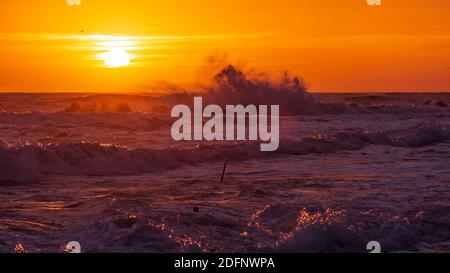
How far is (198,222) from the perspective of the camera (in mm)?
10414

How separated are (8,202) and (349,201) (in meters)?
6.28

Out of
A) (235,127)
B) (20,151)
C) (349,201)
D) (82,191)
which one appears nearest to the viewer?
(349,201)

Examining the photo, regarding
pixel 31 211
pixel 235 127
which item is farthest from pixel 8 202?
pixel 235 127

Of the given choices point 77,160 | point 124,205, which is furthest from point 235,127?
point 124,205

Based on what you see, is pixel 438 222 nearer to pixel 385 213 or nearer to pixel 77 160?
pixel 385 213

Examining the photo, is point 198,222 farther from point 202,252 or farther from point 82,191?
point 82,191

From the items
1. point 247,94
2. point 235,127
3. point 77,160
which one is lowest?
point 77,160

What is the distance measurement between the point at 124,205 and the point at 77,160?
28.5 ft

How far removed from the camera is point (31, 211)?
11766 millimetres
